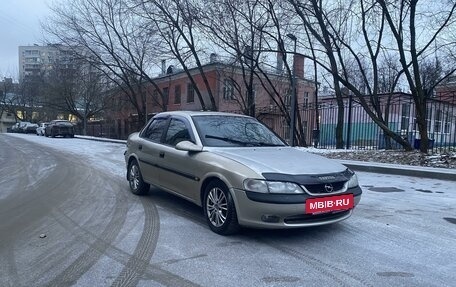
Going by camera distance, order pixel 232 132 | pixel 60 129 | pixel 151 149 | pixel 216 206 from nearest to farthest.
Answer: pixel 216 206 < pixel 232 132 < pixel 151 149 < pixel 60 129

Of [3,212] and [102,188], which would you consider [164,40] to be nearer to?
[102,188]

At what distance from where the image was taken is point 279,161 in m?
4.65

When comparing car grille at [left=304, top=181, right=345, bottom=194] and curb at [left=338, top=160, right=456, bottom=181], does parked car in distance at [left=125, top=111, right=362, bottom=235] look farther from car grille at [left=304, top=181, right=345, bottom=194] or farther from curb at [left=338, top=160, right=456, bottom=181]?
curb at [left=338, top=160, right=456, bottom=181]

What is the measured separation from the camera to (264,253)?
4145 mm

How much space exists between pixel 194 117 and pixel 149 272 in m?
2.82

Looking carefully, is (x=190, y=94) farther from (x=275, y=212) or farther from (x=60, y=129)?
(x=275, y=212)

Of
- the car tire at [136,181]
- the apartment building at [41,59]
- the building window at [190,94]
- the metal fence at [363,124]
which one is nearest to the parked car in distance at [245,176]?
the car tire at [136,181]

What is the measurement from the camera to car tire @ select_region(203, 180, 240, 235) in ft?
14.9

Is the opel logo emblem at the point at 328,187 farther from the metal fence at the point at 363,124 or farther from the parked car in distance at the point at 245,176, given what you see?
the metal fence at the point at 363,124

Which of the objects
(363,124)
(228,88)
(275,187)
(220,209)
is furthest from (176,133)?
(228,88)

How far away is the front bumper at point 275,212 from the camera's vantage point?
416 centimetres

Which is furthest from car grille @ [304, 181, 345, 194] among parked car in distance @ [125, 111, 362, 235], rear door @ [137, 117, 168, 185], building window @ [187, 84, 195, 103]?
building window @ [187, 84, 195, 103]

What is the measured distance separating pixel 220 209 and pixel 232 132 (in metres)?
1.44

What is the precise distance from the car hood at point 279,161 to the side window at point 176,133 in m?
0.80
